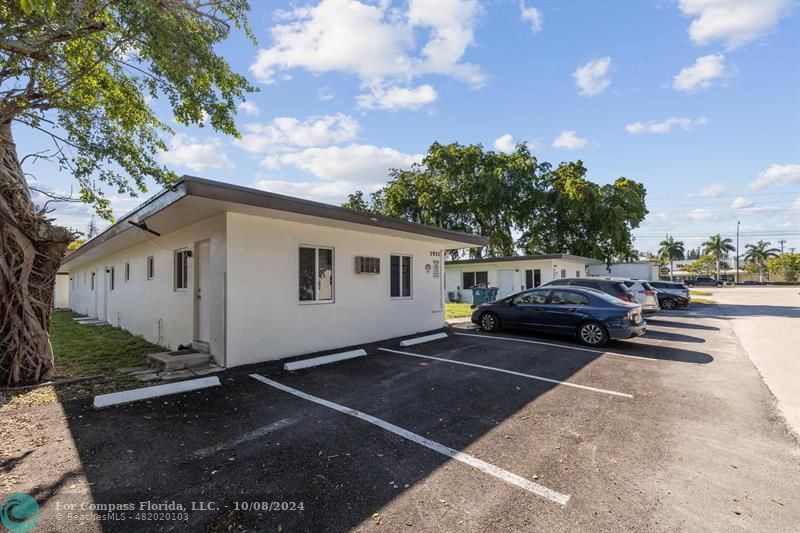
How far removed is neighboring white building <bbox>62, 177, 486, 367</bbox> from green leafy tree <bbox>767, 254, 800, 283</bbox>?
240ft

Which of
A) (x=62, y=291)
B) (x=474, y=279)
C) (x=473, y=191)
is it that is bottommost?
→ (x=62, y=291)

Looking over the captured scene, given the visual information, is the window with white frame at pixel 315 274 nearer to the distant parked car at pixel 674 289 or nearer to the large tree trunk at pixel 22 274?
the large tree trunk at pixel 22 274

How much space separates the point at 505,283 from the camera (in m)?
20.5

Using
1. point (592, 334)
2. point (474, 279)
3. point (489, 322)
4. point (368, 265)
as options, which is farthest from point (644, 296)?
point (474, 279)

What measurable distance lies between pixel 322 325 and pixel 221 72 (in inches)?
214

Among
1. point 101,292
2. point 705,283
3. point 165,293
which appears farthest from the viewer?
point 705,283

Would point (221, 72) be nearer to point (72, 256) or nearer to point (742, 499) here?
point (742, 499)

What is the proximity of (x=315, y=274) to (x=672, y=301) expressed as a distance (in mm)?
19836

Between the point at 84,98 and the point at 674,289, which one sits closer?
the point at 84,98

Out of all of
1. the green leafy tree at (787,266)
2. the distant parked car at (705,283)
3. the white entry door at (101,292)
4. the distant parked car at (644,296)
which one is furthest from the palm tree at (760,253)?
the white entry door at (101,292)

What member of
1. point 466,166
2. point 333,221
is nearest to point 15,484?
point 333,221

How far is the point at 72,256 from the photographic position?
49.1ft

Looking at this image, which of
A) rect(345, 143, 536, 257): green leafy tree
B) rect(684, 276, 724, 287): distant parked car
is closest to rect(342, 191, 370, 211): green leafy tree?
rect(345, 143, 536, 257): green leafy tree

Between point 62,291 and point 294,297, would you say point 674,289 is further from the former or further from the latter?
point 62,291
